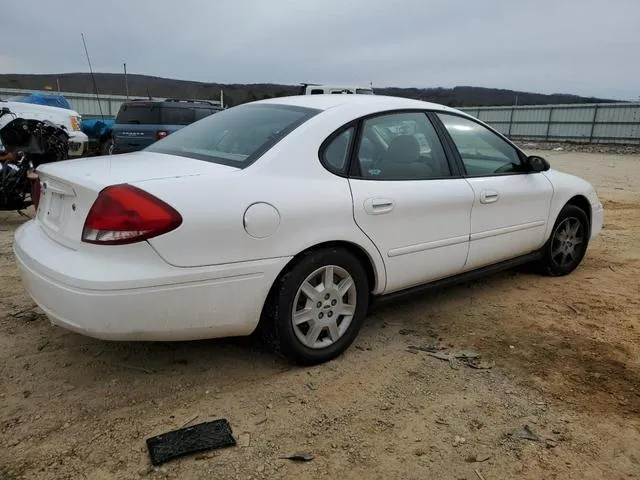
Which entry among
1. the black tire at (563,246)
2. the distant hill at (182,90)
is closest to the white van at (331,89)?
the black tire at (563,246)

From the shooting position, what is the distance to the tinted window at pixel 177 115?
11.8 metres

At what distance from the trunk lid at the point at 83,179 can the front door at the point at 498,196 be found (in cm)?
187

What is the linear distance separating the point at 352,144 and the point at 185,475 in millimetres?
1968

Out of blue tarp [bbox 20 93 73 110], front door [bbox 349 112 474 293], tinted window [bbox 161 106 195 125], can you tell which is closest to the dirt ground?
front door [bbox 349 112 474 293]

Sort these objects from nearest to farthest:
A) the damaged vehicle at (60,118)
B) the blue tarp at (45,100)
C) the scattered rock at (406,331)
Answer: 1. the scattered rock at (406,331)
2. the damaged vehicle at (60,118)
3. the blue tarp at (45,100)

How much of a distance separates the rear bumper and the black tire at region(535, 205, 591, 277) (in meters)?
2.90

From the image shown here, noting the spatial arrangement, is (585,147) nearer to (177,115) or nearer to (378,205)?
(177,115)

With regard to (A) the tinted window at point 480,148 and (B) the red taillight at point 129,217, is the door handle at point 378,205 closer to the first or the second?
(A) the tinted window at point 480,148

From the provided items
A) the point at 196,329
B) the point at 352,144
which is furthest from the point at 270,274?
the point at 352,144

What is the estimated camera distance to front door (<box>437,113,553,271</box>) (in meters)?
3.80

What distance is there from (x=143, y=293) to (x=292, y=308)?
79cm

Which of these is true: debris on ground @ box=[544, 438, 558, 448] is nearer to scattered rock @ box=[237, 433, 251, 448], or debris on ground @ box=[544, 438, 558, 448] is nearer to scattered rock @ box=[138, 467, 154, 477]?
scattered rock @ box=[237, 433, 251, 448]

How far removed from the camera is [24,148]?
316 inches

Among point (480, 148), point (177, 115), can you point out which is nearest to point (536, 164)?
point (480, 148)
